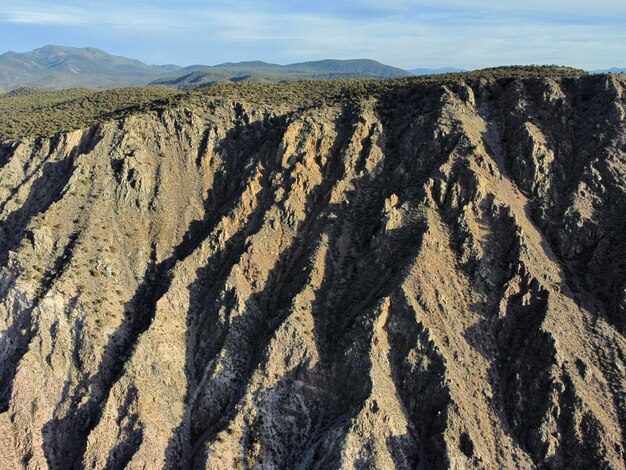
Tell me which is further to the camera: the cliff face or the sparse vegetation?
the sparse vegetation

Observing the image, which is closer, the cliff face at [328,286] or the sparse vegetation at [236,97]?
the cliff face at [328,286]

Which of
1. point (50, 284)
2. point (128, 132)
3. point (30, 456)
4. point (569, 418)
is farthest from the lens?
point (128, 132)

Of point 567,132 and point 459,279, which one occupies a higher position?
point 567,132

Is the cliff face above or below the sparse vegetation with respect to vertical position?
below

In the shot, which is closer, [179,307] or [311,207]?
[179,307]

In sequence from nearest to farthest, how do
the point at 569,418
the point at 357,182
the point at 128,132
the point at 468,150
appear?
the point at 569,418 → the point at 468,150 → the point at 357,182 → the point at 128,132

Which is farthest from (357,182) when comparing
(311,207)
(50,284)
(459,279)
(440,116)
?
(50,284)

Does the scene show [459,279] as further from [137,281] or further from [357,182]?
[137,281]

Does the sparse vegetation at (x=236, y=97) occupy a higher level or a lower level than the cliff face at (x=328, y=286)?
higher
